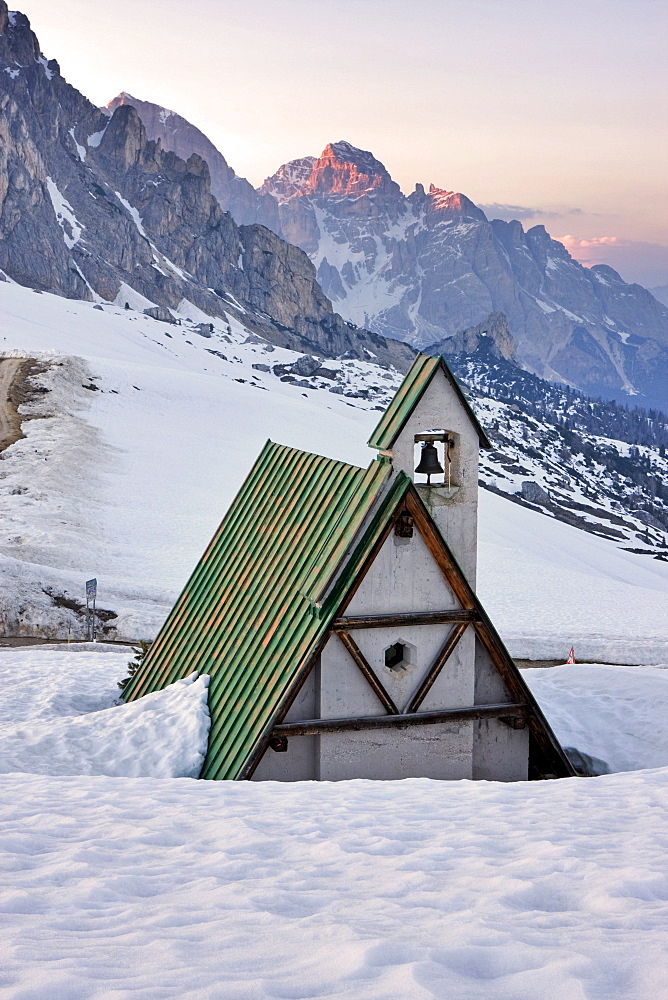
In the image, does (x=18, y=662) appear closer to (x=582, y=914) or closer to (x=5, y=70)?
(x=582, y=914)

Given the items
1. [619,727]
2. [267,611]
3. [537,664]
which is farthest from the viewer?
[537,664]

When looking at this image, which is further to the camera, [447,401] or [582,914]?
[447,401]

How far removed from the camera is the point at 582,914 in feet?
17.4

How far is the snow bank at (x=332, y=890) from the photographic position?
4305 millimetres

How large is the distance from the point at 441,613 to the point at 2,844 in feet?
18.4

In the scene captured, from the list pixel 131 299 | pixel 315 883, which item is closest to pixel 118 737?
pixel 315 883

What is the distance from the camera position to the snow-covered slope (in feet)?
83.7

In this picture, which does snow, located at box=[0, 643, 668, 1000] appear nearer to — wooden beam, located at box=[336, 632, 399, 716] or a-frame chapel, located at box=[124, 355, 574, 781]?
a-frame chapel, located at box=[124, 355, 574, 781]

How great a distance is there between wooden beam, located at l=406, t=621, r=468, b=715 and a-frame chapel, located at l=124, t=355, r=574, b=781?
0.01 metres

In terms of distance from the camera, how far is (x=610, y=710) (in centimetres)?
1463

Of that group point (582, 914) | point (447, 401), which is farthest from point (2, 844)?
point (447, 401)

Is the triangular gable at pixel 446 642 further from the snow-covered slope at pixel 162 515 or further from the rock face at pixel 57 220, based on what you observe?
the rock face at pixel 57 220

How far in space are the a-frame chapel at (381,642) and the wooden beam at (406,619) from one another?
0.05ft

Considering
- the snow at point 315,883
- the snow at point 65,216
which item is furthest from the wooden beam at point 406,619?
the snow at point 65,216
